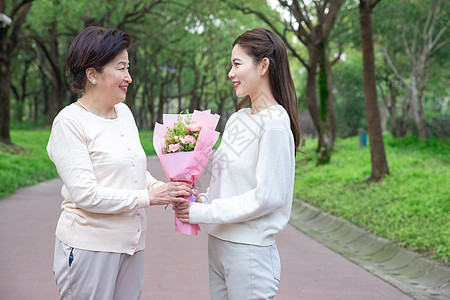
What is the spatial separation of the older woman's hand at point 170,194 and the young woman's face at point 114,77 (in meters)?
0.52

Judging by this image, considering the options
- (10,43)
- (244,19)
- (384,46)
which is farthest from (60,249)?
(244,19)

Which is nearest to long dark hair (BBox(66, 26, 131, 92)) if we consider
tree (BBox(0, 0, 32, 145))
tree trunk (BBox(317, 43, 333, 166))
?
tree trunk (BBox(317, 43, 333, 166))

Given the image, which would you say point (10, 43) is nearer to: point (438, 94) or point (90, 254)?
point (90, 254)

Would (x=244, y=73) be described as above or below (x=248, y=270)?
above

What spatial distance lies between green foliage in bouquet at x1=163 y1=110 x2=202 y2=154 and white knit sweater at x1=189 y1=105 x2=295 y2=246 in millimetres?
156

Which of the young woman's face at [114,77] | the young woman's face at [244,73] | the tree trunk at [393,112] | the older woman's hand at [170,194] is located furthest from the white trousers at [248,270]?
the tree trunk at [393,112]

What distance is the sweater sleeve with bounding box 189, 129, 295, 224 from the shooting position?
7.60 feet

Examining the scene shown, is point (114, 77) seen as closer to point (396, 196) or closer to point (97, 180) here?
point (97, 180)

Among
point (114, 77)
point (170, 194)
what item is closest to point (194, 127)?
point (170, 194)

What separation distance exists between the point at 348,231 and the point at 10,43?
12785 millimetres

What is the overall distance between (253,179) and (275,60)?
1.91ft

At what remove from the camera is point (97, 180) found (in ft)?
8.11

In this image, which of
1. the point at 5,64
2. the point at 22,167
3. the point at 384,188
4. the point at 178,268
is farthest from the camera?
the point at 5,64

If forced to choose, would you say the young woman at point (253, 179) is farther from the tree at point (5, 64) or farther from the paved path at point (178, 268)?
the tree at point (5, 64)
